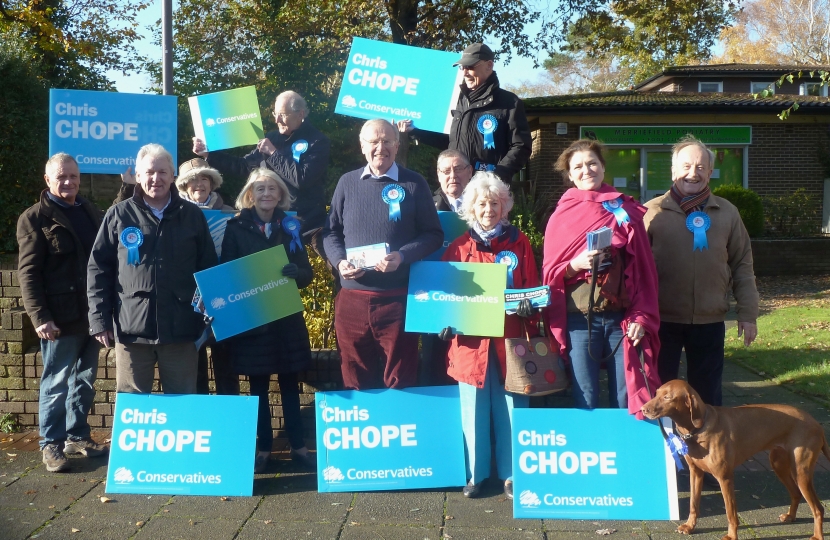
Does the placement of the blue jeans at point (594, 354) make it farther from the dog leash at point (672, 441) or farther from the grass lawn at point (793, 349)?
the grass lawn at point (793, 349)

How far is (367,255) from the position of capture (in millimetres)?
4625

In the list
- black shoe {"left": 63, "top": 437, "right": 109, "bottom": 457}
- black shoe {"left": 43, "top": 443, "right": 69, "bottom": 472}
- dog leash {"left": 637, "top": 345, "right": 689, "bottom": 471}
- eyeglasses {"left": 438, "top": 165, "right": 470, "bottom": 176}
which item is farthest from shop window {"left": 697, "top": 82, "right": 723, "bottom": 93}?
black shoe {"left": 43, "top": 443, "right": 69, "bottom": 472}

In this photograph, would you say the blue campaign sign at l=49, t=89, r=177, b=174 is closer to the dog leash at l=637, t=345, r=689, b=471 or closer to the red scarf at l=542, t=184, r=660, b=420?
the red scarf at l=542, t=184, r=660, b=420

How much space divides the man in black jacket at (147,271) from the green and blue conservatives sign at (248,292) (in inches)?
7.6

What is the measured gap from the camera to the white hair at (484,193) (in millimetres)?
4531

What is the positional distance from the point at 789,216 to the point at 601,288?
16.8 metres

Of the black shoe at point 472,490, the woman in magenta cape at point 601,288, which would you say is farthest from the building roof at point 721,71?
the black shoe at point 472,490

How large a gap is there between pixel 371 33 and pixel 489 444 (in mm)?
16392

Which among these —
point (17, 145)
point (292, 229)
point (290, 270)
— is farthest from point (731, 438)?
point (17, 145)

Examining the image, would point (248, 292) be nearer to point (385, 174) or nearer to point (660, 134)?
point (385, 174)

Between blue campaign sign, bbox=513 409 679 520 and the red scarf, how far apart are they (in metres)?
0.18

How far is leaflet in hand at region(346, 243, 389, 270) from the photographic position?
4.58 m

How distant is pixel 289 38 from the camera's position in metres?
17.0

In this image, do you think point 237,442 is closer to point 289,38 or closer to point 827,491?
point 827,491
